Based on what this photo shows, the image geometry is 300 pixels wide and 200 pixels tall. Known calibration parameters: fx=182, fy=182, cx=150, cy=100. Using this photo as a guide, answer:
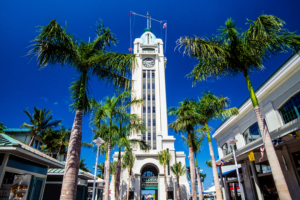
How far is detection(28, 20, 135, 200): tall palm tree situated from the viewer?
6.40 metres

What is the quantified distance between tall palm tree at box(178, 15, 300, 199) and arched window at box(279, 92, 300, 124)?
5.20 metres

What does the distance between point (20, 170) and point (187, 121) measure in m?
12.6

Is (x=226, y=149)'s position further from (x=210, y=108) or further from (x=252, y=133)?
(x=210, y=108)

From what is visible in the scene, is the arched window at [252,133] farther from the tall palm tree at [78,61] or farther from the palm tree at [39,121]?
the palm tree at [39,121]

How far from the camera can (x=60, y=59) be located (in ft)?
26.3

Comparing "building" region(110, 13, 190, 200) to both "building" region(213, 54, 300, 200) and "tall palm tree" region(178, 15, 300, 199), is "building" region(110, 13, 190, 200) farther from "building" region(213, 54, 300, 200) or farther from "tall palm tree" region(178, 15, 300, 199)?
"tall palm tree" region(178, 15, 300, 199)

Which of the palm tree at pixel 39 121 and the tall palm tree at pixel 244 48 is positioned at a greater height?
the palm tree at pixel 39 121

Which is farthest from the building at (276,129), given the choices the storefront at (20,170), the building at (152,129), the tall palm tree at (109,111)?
the building at (152,129)

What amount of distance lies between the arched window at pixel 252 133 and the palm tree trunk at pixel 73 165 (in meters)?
15.8

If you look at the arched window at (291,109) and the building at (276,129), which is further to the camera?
the arched window at (291,109)

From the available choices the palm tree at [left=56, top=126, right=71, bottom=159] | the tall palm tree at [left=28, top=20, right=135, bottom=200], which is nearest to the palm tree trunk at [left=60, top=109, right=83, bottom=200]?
the tall palm tree at [left=28, top=20, right=135, bottom=200]

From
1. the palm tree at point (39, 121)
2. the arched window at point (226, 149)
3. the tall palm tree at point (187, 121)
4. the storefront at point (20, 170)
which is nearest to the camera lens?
the storefront at point (20, 170)

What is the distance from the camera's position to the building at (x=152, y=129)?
41.3m

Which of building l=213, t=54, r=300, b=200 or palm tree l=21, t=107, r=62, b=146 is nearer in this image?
building l=213, t=54, r=300, b=200
